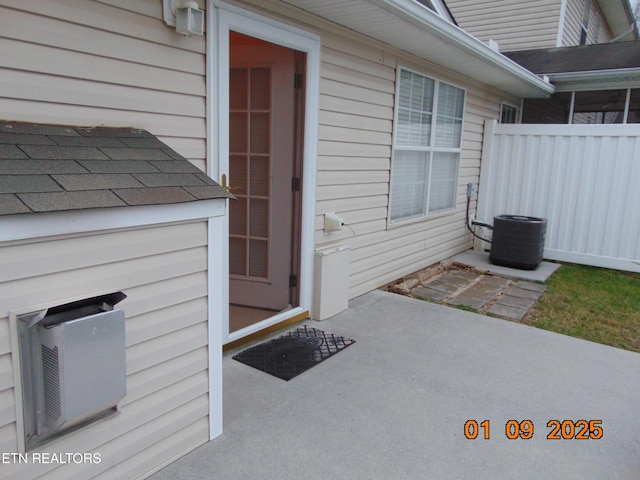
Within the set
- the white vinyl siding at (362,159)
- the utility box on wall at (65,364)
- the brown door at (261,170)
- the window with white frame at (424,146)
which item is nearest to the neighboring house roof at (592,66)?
the window with white frame at (424,146)

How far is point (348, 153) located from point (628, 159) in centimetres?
396

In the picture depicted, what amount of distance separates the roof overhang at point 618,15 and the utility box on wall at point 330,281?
10.3 meters

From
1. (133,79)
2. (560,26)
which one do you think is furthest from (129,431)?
(560,26)

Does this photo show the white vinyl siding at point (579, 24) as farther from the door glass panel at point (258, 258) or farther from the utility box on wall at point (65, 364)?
the utility box on wall at point (65, 364)

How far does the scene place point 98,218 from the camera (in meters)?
1.57

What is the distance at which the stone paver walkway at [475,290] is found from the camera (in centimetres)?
439

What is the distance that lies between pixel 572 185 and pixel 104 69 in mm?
5859

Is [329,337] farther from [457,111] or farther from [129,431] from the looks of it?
[457,111]

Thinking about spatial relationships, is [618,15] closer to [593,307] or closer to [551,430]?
[593,307]

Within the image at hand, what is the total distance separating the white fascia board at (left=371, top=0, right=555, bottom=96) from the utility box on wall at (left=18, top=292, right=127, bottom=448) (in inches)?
105

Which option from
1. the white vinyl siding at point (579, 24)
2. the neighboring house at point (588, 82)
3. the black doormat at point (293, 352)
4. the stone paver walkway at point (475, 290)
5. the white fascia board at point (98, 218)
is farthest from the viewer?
the white vinyl siding at point (579, 24)

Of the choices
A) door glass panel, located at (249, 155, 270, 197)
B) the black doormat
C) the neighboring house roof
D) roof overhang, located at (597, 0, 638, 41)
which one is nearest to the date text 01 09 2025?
the black doormat

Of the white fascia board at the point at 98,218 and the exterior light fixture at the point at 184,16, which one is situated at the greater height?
the exterior light fixture at the point at 184,16

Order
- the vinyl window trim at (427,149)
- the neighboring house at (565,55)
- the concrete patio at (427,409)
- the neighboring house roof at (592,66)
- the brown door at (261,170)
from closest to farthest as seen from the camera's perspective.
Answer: the concrete patio at (427,409) < the brown door at (261,170) < the vinyl window trim at (427,149) < the neighboring house roof at (592,66) < the neighboring house at (565,55)
